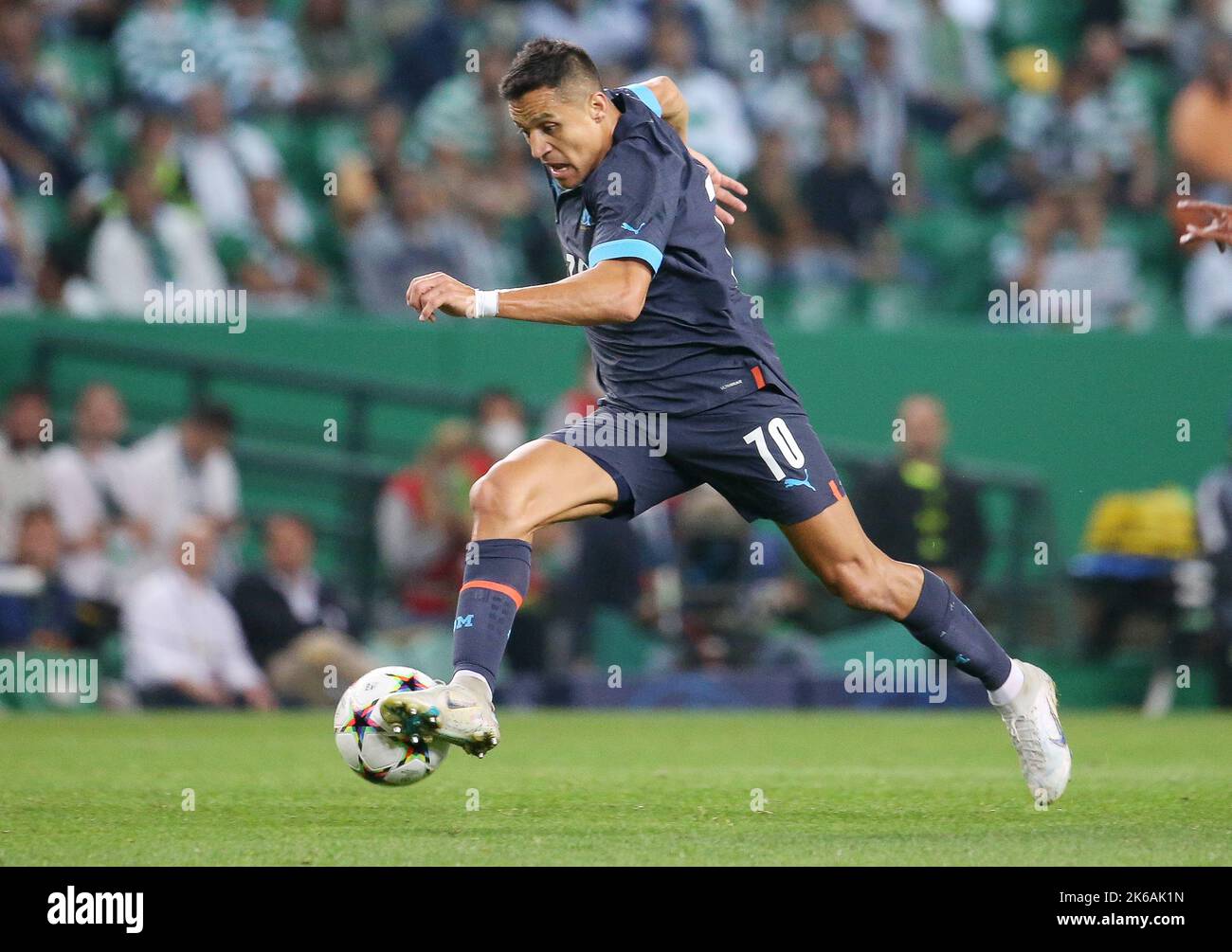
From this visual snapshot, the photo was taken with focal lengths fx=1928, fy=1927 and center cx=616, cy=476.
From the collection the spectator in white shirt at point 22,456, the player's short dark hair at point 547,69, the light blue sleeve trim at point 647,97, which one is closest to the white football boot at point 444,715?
the player's short dark hair at point 547,69

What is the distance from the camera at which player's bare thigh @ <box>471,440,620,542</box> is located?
587 centimetres

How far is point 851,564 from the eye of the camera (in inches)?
247

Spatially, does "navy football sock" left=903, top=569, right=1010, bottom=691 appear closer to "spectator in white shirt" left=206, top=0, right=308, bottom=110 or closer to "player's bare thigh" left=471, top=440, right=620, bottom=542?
"player's bare thigh" left=471, top=440, right=620, bottom=542

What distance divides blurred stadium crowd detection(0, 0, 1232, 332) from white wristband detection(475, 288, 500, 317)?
8.08 metres

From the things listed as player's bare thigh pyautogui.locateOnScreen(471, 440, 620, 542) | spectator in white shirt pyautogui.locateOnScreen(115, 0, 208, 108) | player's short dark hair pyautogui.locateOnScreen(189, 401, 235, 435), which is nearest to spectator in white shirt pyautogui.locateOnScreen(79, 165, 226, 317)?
player's short dark hair pyautogui.locateOnScreen(189, 401, 235, 435)

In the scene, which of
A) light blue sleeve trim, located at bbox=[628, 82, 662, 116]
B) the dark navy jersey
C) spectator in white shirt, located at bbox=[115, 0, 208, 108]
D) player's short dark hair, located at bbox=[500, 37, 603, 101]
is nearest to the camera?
player's short dark hair, located at bbox=[500, 37, 603, 101]

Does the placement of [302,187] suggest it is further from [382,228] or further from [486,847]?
[486,847]

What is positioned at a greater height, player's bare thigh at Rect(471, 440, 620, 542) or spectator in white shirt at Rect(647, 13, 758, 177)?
spectator in white shirt at Rect(647, 13, 758, 177)

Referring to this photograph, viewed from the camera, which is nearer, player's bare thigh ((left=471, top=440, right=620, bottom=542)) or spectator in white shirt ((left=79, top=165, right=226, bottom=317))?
player's bare thigh ((left=471, top=440, right=620, bottom=542))

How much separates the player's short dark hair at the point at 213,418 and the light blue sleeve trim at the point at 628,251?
7299 mm

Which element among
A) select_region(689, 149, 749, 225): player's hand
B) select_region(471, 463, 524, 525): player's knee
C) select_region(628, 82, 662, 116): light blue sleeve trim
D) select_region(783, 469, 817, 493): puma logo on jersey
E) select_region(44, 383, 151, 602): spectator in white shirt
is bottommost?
select_region(471, 463, 524, 525): player's knee

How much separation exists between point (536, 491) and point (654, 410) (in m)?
0.54

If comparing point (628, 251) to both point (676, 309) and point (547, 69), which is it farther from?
point (547, 69)
